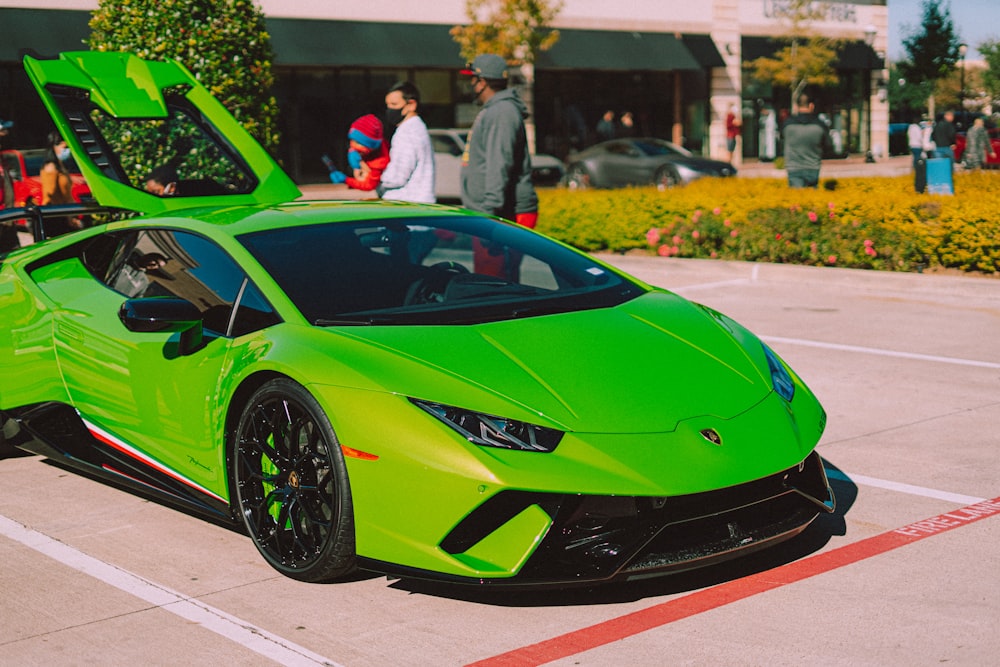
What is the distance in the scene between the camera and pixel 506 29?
34969 mm

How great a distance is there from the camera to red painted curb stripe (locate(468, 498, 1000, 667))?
382 cm

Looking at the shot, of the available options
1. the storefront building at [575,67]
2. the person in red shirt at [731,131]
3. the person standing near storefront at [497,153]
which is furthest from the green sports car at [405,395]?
the person in red shirt at [731,131]

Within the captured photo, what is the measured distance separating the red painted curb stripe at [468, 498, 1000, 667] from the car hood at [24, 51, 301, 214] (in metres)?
4.13

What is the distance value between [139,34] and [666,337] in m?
10.00

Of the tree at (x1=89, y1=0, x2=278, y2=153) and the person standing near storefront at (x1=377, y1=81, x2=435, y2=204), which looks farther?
the tree at (x1=89, y1=0, x2=278, y2=153)

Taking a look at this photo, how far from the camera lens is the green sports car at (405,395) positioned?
156 inches

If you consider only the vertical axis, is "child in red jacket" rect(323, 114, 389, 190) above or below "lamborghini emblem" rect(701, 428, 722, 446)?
above

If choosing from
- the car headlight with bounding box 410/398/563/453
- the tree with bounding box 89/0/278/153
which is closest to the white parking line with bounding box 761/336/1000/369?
the car headlight with bounding box 410/398/563/453

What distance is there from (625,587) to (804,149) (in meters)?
12.9

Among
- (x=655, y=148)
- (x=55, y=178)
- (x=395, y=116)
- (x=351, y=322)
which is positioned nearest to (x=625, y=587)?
(x=351, y=322)

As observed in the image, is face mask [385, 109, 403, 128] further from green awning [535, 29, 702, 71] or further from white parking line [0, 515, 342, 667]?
green awning [535, 29, 702, 71]

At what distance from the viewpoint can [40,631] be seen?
4.11 meters

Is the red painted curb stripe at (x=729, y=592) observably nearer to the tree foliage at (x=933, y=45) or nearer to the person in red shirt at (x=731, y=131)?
the person in red shirt at (x=731, y=131)

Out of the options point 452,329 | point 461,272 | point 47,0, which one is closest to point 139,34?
point 461,272
